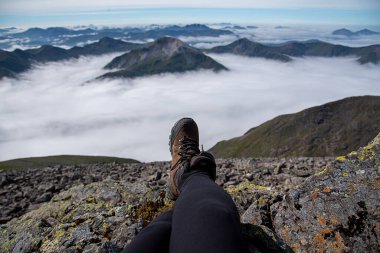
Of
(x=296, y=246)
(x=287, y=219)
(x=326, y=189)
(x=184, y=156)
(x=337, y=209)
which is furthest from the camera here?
(x=184, y=156)

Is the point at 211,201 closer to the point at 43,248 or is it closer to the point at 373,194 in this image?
the point at 373,194

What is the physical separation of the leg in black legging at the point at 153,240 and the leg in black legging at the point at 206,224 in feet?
0.60

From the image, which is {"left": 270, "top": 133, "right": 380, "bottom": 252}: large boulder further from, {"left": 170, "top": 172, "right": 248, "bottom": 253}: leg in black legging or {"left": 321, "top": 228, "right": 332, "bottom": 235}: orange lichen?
{"left": 170, "top": 172, "right": 248, "bottom": 253}: leg in black legging

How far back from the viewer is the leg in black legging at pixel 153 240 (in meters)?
4.50

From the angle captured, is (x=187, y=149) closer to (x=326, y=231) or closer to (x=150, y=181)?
(x=326, y=231)

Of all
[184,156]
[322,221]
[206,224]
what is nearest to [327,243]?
[322,221]

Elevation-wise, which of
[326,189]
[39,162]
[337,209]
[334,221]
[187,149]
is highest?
[187,149]

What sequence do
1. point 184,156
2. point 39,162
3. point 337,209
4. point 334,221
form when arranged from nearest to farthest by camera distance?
point 334,221 < point 337,209 < point 184,156 < point 39,162

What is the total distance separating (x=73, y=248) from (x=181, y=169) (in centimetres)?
286

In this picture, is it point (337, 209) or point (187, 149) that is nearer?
point (337, 209)

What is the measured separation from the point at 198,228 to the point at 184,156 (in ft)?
11.6

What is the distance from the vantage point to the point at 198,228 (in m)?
4.20

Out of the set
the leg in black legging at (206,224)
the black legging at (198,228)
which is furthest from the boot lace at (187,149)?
the leg in black legging at (206,224)

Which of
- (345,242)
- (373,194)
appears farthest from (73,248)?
(373,194)
